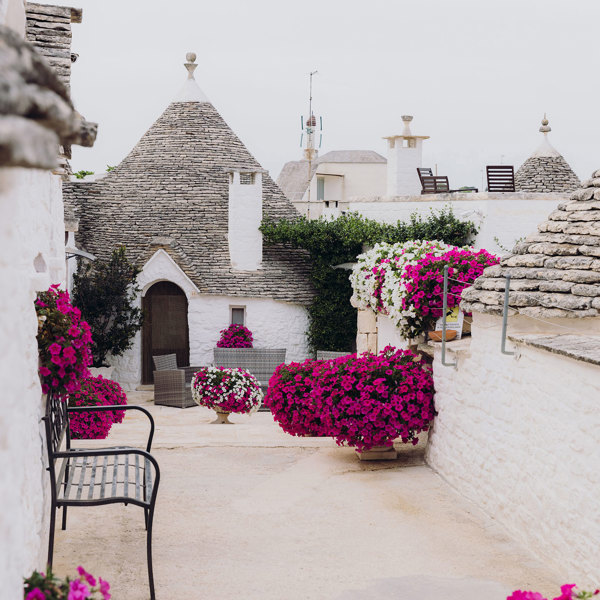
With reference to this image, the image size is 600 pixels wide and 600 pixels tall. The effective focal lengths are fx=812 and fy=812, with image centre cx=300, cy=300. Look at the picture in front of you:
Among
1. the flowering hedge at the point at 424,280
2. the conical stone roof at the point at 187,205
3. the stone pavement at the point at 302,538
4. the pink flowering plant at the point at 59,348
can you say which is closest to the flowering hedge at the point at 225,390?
the flowering hedge at the point at 424,280

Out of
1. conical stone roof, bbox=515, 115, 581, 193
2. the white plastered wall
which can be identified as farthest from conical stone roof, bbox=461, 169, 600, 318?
conical stone roof, bbox=515, 115, 581, 193

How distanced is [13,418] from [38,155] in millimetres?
1596

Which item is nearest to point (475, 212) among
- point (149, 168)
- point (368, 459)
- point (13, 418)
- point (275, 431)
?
point (149, 168)

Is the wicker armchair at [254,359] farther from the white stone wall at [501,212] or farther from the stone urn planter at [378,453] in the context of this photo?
the stone urn planter at [378,453]

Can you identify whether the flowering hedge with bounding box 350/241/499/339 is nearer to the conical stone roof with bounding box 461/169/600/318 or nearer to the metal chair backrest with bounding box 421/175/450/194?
the conical stone roof with bounding box 461/169/600/318

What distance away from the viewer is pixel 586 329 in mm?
6551

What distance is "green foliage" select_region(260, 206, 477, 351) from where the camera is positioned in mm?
19766

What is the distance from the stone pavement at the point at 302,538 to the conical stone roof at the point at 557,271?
1827 mm

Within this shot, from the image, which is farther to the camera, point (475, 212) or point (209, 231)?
point (209, 231)

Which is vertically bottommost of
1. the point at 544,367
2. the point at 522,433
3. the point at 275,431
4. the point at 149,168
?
the point at 275,431

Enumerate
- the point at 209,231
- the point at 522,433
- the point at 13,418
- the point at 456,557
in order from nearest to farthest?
1. the point at 13,418
2. the point at 456,557
3. the point at 522,433
4. the point at 209,231

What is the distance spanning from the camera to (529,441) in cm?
619

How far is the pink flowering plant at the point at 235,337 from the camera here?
63.9 ft

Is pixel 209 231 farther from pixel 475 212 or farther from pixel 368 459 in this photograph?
pixel 368 459
